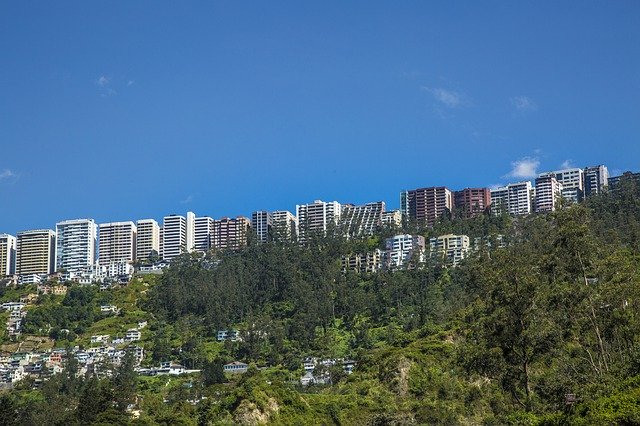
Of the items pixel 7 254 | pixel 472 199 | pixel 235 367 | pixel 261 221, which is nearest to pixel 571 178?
pixel 472 199

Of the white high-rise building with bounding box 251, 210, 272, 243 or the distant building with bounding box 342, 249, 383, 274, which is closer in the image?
the distant building with bounding box 342, 249, 383, 274

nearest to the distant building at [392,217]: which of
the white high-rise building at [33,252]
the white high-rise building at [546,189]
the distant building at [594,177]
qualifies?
the white high-rise building at [546,189]

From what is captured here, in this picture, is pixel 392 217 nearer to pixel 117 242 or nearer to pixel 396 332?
pixel 117 242

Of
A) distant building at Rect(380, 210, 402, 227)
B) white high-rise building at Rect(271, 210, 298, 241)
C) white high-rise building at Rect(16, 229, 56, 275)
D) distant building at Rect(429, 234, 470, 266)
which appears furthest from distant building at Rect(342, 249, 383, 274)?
white high-rise building at Rect(16, 229, 56, 275)

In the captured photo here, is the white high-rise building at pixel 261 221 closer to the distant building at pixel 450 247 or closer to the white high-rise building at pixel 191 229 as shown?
the white high-rise building at pixel 191 229

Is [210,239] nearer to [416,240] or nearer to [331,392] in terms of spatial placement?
[416,240]

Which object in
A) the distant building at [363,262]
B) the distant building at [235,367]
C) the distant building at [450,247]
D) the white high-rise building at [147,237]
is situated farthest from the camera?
the white high-rise building at [147,237]

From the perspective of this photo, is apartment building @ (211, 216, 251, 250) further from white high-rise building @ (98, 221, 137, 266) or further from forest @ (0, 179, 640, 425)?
forest @ (0, 179, 640, 425)
